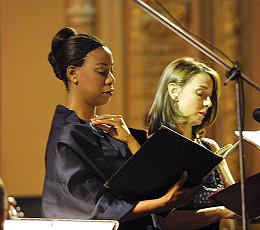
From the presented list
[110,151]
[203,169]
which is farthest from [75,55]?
[203,169]

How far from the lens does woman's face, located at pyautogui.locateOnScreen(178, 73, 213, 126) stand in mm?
3398

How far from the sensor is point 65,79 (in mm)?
3254

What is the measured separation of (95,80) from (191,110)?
1.37ft

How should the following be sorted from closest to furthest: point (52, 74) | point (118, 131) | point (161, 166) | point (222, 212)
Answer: point (161, 166) → point (118, 131) → point (222, 212) → point (52, 74)

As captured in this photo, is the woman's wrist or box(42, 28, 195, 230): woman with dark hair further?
the woman's wrist

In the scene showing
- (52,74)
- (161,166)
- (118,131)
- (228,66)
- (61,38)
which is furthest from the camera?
(52,74)

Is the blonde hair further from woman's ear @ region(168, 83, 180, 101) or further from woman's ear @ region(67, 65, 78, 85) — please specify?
woman's ear @ region(67, 65, 78, 85)

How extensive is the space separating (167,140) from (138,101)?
2.93 meters

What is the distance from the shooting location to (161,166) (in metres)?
3.01

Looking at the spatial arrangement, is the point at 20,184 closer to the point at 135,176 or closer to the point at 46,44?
the point at 46,44

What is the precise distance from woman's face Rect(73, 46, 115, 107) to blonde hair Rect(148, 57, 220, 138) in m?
0.30

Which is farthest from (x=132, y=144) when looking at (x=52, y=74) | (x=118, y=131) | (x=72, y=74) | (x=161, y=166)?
(x=52, y=74)

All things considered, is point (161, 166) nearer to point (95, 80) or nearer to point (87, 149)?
point (87, 149)

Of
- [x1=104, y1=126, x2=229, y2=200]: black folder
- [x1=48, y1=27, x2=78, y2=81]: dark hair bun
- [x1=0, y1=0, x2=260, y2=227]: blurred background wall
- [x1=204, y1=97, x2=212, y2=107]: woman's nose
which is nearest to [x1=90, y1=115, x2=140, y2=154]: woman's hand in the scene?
[x1=104, y1=126, x2=229, y2=200]: black folder
